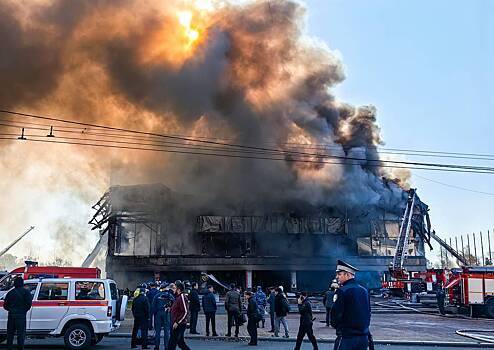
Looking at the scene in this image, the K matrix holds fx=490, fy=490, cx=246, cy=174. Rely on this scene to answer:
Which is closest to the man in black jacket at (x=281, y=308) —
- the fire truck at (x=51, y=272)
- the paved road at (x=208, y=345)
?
the paved road at (x=208, y=345)

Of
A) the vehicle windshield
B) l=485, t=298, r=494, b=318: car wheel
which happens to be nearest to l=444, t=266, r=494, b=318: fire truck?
l=485, t=298, r=494, b=318: car wheel

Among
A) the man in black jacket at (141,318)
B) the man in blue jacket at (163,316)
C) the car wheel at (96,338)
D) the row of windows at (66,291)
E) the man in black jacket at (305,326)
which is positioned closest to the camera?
the man in black jacket at (305,326)

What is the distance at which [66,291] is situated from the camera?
11125 millimetres

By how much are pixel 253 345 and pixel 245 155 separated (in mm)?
24593

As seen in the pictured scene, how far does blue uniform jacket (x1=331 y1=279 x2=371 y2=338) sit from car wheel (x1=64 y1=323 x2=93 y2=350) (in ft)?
23.8

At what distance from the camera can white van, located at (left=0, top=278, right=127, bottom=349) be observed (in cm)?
1085

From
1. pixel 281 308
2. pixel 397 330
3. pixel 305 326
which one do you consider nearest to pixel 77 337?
pixel 305 326

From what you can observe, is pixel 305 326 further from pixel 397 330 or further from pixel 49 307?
pixel 397 330

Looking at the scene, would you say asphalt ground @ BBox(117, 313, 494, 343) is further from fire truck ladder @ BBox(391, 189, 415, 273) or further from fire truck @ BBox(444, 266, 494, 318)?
fire truck ladder @ BBox(391, 189, 415, 273)

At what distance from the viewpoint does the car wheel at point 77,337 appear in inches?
427

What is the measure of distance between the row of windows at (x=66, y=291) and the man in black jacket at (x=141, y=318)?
36.1 inches

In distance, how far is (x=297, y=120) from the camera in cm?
3872

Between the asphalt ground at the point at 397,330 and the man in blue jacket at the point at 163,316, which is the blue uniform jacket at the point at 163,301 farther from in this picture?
the asphalt ground at the point at 397,330

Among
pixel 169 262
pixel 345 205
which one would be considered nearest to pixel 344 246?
pixel 345 205
